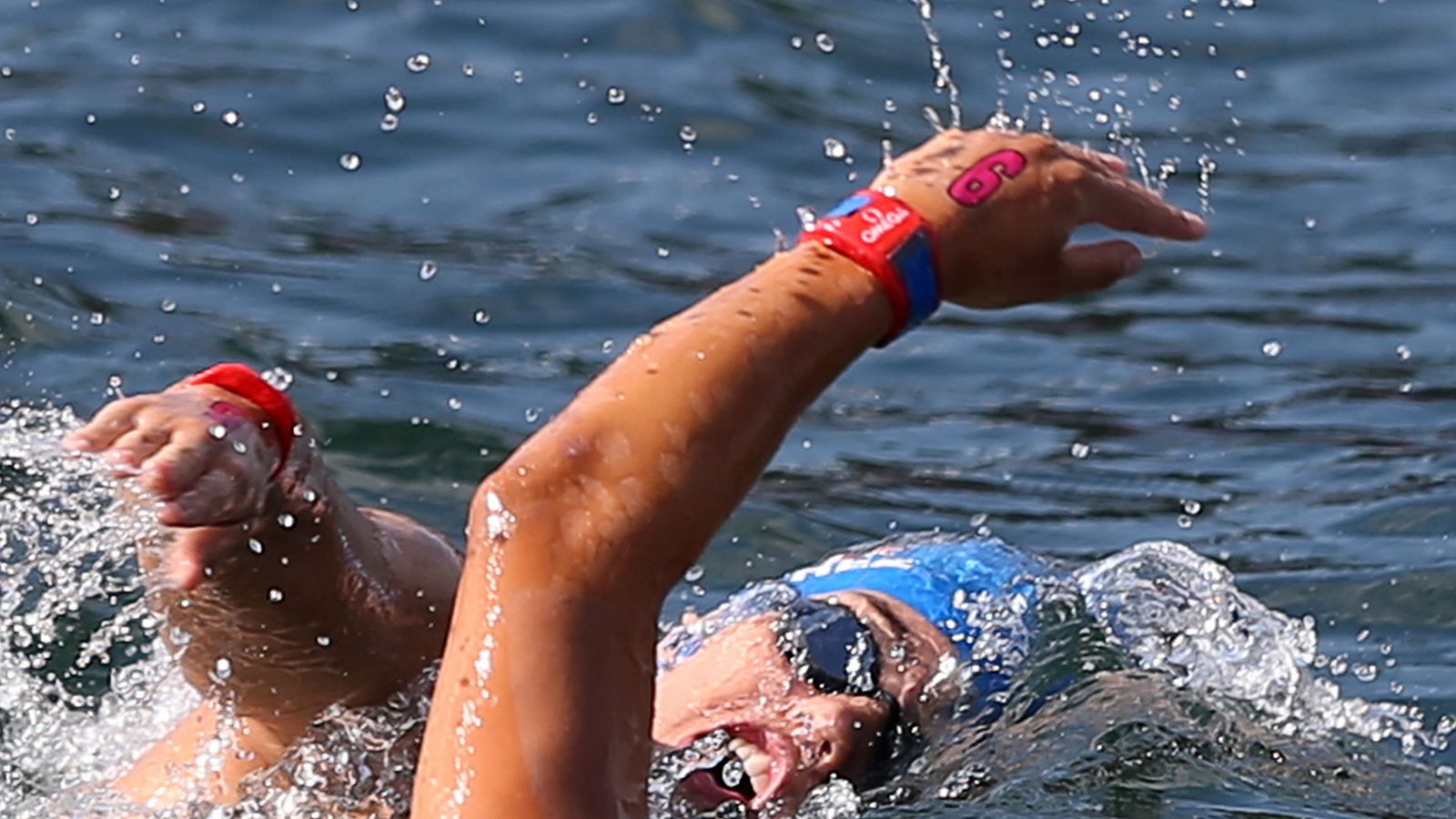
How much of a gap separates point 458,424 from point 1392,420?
2.13m

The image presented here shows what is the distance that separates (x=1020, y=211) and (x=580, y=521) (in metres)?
0.56

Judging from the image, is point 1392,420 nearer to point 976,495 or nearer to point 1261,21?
point 976,495

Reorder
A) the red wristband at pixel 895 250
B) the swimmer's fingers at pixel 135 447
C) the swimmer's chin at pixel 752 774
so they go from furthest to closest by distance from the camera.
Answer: the swimmer's chin at pixel 752 774, the swimmer's fingers at pixel 135 447, the red wristband at pixel 895 250

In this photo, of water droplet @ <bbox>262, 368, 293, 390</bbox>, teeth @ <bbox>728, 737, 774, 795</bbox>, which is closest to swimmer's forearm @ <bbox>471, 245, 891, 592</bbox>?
teeth @ <bbox>728, 737, 774, 795</bbox>

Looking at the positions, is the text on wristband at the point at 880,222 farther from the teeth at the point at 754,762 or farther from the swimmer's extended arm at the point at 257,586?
the teeth at the point at 754,762

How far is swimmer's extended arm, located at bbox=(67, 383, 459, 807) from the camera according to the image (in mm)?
2953

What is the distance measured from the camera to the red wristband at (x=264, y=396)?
3.09m

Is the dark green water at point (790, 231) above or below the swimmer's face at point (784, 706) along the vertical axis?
below

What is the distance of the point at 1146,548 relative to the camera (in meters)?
4.42

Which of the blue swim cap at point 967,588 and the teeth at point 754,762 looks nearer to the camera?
the teeth at point 754,762

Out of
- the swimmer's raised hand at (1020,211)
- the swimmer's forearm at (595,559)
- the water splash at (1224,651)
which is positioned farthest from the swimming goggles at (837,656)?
the swimmer's forearm at (595,559)

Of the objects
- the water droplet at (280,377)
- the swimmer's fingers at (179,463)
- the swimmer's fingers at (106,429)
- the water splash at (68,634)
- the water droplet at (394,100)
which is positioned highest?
the swimmer's fingers at (106,429)

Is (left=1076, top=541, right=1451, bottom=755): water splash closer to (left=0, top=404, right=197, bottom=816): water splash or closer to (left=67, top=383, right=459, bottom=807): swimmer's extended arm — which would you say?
(left=67, top=383, right=459, bottom=807): swimmer's extended arm

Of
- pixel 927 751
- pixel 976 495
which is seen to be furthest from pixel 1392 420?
pixel 927 751
